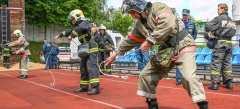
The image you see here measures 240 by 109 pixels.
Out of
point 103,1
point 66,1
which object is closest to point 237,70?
point 66,1

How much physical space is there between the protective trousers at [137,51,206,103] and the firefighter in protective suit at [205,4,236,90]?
3460mm

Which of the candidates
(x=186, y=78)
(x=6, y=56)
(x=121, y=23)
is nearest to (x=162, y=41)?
(x=186, y=78)

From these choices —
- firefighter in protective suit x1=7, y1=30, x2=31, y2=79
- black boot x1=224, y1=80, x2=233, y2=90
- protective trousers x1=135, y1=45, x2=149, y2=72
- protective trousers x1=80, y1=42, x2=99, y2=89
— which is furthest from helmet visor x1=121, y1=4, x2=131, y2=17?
firefighter in protective suit x1=7, y1=30, x2=31, y2=79

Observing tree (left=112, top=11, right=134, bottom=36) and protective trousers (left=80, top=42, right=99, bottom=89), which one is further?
tree (left=112, top=11, right=134, bottom=36)

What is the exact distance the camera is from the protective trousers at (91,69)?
729cm

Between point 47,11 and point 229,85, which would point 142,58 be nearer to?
point 229,85

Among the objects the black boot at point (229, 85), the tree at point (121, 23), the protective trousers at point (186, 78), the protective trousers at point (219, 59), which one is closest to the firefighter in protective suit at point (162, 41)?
the protective trousers at point (186, 78)

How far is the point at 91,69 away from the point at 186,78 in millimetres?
3637

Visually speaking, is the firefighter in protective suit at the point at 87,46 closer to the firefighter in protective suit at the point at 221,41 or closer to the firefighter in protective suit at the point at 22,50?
the firefighter in protective suit at the point at 221,41

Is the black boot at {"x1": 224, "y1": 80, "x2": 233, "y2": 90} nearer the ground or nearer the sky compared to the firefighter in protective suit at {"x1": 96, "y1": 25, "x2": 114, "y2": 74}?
nearer the ground

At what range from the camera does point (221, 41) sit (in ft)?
25.0

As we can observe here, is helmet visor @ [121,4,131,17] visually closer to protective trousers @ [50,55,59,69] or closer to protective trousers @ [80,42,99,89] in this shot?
protective trousers @ [80,42,99,89]

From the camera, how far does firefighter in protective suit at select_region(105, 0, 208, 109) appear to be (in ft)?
12.9

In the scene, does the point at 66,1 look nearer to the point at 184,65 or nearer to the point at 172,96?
the point at 172,96
